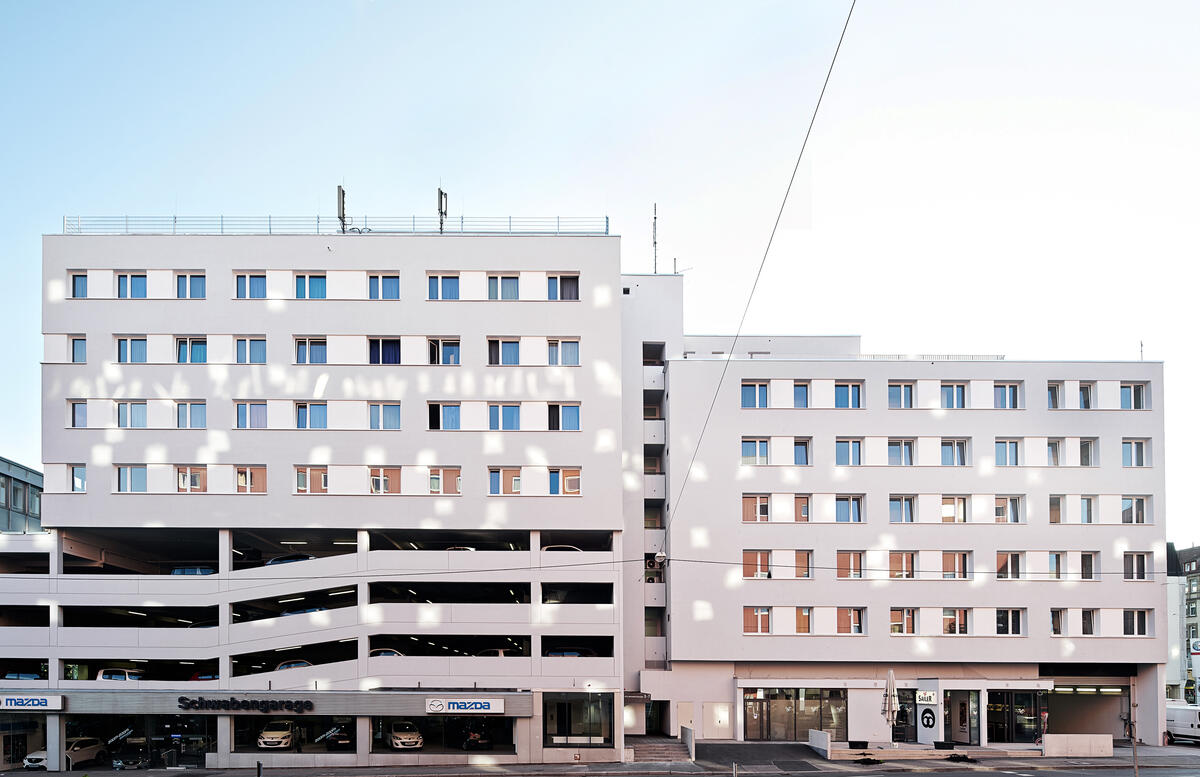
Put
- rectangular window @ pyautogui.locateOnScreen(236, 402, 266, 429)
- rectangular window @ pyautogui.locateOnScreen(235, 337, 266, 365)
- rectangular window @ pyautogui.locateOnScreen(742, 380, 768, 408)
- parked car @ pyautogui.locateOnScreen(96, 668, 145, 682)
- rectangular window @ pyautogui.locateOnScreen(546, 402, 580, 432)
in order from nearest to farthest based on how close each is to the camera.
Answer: parked car @ pyautogui.locateOnScreen(96, 668, 145, 682) < rectangular window @ pyautogui.locateOnScreen(236, 402, 266, 429) < rectangular window @ pyautogui.locateOnScreen(235, 337, 266, 365) < rectangular window @ pyautogui.locateOnScreen(546, 402, 580, 432) < rectangular window @ pyautogui.locateOnScreen(742, 380, 768, 408)

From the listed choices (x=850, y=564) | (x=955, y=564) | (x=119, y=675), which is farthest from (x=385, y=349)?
(x=955, y=564)

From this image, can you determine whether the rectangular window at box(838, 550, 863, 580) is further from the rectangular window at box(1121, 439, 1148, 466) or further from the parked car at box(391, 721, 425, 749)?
the parked car at box(391, 721, 425, 749)

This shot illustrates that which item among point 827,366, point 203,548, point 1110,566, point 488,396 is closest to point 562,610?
point 488,396

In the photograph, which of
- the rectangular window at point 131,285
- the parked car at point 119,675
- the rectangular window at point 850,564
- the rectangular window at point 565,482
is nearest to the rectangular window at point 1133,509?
the rectangular window at point 850,564

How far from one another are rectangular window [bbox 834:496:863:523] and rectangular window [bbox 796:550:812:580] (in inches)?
94.5

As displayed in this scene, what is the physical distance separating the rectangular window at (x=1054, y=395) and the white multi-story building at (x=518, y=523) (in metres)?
0.21

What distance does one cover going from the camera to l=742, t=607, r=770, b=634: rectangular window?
147 feet

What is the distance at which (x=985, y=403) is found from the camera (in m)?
46.5

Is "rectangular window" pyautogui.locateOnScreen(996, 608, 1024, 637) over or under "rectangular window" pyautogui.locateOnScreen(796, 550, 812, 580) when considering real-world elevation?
under

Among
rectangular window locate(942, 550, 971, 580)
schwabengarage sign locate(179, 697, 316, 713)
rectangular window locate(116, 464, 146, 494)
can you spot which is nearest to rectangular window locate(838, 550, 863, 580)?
rectangular window locate(942, 550, 971, 580)

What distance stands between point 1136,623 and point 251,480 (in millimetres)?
43965

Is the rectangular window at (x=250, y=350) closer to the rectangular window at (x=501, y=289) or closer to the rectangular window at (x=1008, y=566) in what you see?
the rectangular window at (x=501, y=289)

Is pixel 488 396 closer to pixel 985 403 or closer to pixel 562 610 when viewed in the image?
pixel 562 610

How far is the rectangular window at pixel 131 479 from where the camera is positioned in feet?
136
